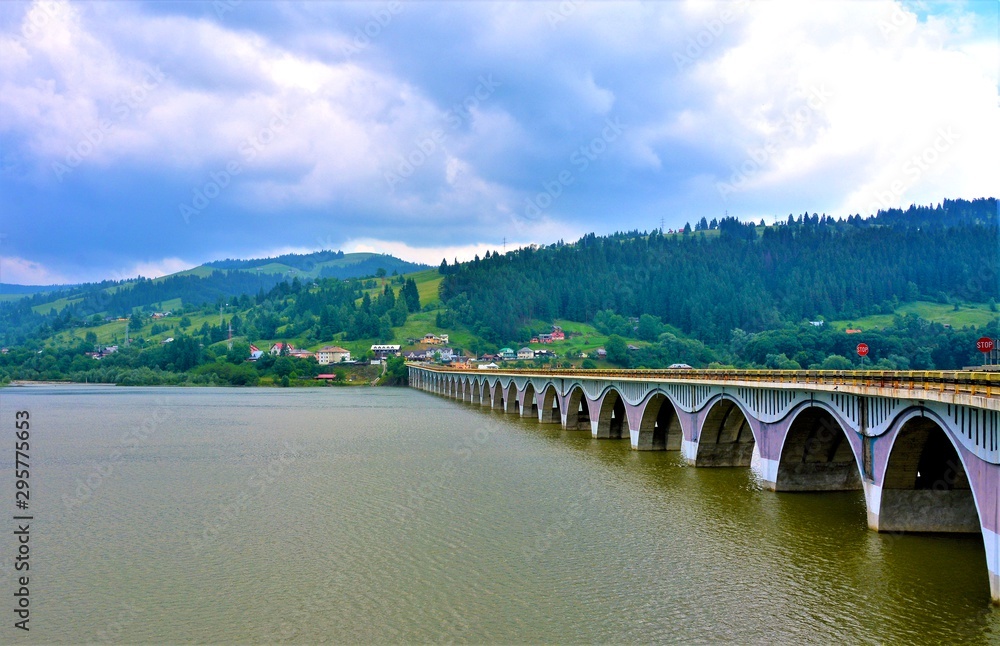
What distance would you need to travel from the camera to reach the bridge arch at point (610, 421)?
212 ft

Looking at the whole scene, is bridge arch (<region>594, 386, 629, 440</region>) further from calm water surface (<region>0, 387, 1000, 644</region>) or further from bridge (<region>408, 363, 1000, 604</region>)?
calm water surface (<region>0, 387, 1000, 644</region>)

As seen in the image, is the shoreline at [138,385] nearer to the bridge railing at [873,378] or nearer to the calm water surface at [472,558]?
the calm water surface at [472,558]

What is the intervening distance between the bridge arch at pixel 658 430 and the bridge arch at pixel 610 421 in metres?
8.24

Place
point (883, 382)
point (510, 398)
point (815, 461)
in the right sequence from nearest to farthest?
point (883, 382)
point (815, 461)
point (510, 398)

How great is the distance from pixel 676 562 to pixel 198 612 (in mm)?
16121

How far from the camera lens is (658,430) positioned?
56250mm

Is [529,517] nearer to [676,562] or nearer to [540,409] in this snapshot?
[676,562]

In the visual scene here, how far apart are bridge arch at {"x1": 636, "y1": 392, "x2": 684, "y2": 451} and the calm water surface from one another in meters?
3.98

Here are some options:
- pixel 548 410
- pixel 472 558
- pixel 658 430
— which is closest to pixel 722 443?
pixel 658 430

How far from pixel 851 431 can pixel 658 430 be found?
87.9 feet

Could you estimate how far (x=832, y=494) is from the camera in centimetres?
3672

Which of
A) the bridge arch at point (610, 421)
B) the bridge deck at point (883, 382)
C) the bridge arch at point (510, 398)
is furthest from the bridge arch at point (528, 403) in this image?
the bridge deck at point (883, 382)

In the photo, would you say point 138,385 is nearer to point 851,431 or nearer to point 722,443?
point 722,443

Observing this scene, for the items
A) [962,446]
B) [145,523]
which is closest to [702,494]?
[962,446]
